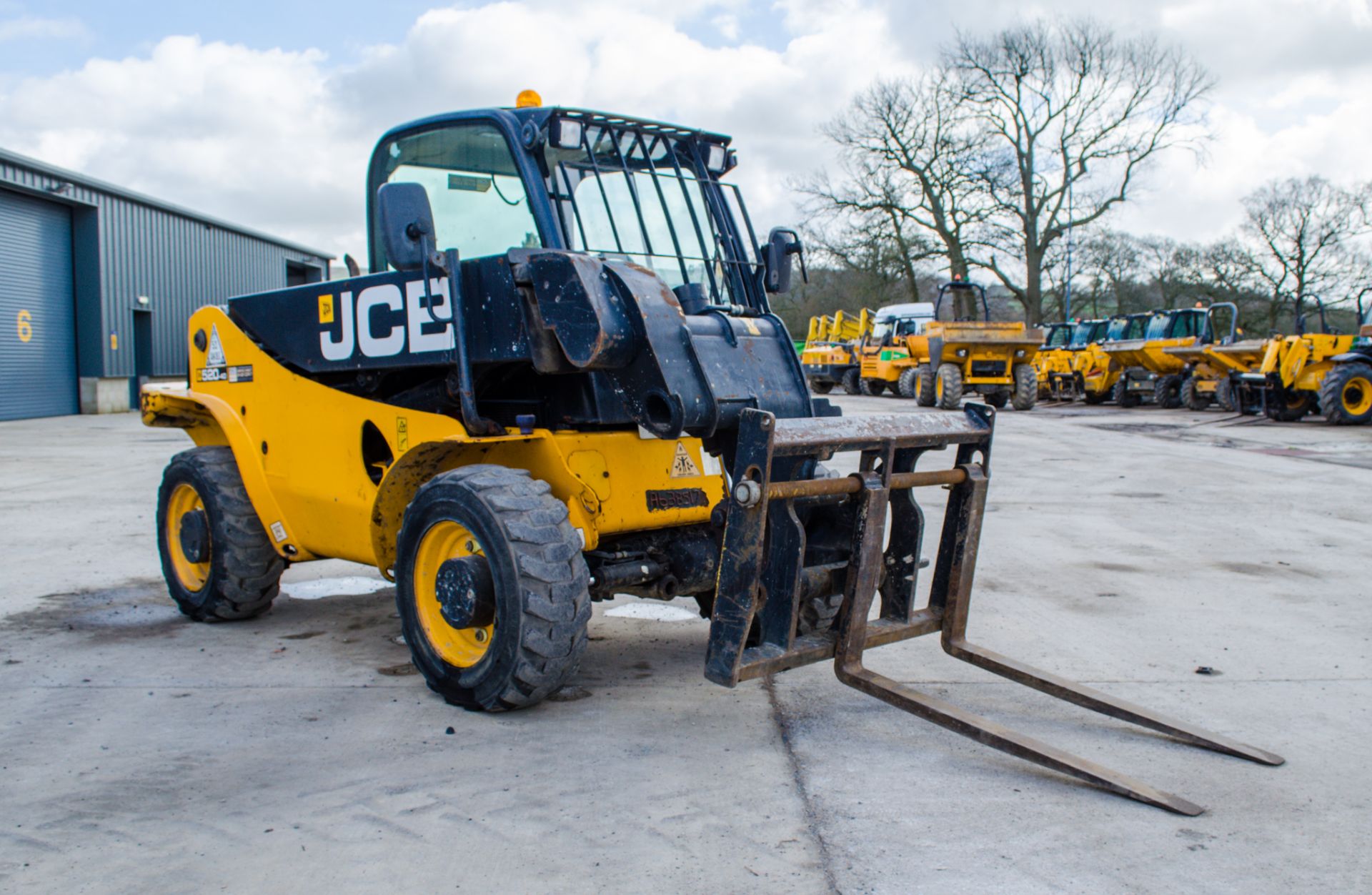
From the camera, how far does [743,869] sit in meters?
3.13

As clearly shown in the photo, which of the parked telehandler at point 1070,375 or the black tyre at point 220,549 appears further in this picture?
the parked telehandler at point 1070,375

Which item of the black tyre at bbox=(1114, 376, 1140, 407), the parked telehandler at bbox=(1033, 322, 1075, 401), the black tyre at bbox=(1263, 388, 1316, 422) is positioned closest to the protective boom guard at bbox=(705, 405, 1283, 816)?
the black tyre at bbox=(1263, 388, 1316, 422)

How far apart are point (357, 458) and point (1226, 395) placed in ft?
76.0

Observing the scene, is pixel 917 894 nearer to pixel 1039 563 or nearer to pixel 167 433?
pixel 1039 563

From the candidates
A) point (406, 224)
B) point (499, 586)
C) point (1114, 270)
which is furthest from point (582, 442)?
point (1114, 270)

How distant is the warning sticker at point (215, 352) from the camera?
6121 millimetres

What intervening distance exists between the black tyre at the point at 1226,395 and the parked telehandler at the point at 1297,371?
194 cm

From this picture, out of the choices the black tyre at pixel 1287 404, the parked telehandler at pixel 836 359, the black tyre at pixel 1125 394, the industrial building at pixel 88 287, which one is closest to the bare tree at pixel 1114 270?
the parked telehandler at pixel 836 359

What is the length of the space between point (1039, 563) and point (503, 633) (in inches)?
186

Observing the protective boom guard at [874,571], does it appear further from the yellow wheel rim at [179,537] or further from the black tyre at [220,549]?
the yellow wheel rim at [179,537]

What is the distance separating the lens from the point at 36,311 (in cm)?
2431

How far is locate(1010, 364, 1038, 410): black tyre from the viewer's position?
86.9 feet

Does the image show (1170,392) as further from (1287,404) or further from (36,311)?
(36,311)

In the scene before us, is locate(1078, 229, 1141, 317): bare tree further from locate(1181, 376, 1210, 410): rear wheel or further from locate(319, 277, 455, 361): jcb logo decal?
locate(319, 277, 455, 361): jcb logo decal
